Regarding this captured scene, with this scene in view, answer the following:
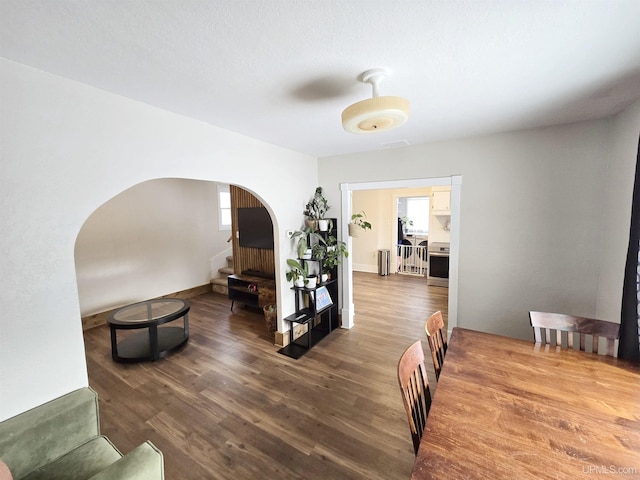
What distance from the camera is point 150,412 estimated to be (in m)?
2.20

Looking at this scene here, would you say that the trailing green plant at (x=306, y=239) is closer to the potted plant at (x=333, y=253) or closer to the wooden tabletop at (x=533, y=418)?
the potted plant at (x=333, y=253)

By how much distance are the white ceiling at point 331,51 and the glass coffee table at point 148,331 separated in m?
2.35

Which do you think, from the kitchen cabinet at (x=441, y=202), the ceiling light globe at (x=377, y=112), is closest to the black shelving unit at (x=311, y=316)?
the ceiling light globe at (x=377, y=112)

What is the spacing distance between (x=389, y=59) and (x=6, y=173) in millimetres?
2034

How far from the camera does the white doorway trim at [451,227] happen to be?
298 cm

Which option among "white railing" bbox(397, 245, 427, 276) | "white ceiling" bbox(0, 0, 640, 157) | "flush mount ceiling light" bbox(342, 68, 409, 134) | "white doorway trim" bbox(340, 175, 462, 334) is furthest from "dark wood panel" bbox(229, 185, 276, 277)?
"white railing" bbox(397, 245, 427, 276)

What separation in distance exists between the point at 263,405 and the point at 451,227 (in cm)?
271

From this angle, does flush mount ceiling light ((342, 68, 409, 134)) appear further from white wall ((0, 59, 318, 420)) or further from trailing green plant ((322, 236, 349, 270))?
trailing green plant ((322, 236, 349, 270))

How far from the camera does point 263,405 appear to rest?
7.41ft

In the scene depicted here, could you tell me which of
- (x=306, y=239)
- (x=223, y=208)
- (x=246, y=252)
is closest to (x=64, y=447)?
(x=306, y=239)

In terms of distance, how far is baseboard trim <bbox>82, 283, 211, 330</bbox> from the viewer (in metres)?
3.89

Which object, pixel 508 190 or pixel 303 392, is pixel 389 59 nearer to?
pixel 508 190

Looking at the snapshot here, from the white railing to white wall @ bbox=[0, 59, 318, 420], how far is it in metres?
6.38

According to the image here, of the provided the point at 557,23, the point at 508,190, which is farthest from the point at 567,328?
the point at 557,23
